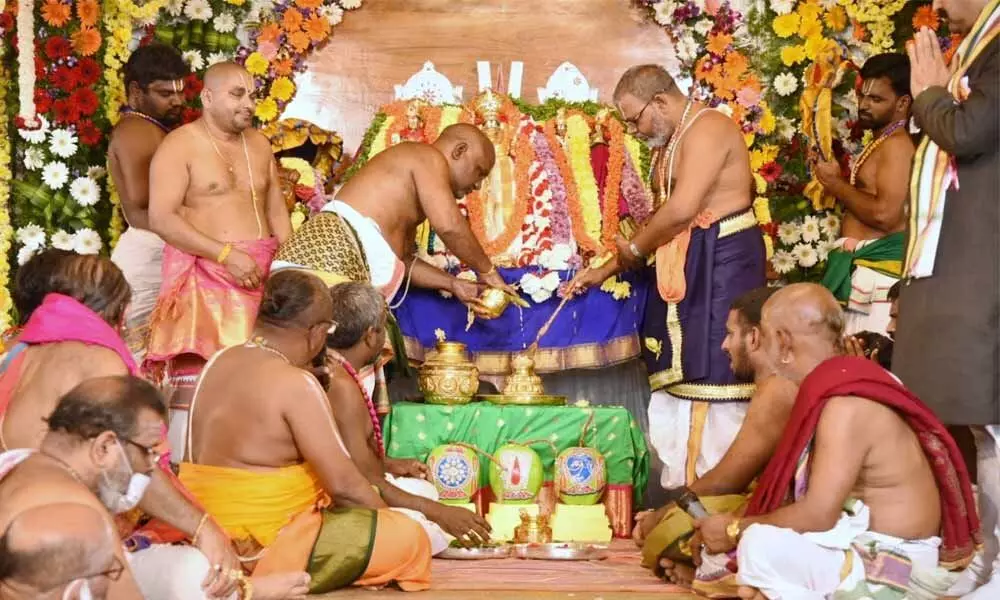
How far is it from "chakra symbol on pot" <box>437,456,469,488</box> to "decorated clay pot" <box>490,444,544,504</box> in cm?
16

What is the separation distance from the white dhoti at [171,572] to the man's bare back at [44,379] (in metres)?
0.50

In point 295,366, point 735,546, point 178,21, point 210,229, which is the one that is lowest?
point 735,546

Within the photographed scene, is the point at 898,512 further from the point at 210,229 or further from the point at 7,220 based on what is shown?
the point at 7,220

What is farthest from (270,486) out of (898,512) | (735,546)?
(898,512)

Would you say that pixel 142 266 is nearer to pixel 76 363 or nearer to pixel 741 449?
pixel 76 363

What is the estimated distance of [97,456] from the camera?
3412 millimetres

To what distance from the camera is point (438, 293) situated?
7.52m

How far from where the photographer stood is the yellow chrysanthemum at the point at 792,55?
818cm

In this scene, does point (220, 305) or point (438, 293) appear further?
point (438, 293)

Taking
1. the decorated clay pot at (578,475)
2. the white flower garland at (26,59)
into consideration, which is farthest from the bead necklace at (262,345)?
the white flower garland at (26,59)

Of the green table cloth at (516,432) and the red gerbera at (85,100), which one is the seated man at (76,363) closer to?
the green table cloth at (516,432)

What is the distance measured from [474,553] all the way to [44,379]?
7.07ft

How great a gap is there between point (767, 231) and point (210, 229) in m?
3.33

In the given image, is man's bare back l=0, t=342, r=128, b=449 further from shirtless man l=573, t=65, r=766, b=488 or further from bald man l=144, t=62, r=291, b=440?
shirtless man l=573, t=65, r=766, b=488
